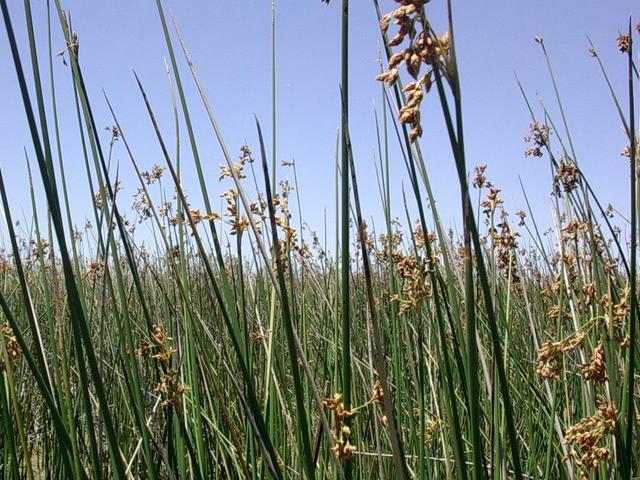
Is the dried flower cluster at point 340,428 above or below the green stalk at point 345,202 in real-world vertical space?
below

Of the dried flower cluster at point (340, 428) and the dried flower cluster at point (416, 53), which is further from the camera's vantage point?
the dried flower cluster at point (340, 428)

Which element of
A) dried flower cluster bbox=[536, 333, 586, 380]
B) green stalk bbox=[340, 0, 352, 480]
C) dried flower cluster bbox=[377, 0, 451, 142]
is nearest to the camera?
dried flower cluster bbox=[377, 0, 451, 142]

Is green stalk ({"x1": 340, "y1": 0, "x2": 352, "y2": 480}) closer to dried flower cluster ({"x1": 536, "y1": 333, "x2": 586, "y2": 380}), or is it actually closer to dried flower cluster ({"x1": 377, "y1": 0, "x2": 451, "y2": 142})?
dried flower cluster ({"x1": 377, "y1": 0, "x2": 451, "y2": 142})

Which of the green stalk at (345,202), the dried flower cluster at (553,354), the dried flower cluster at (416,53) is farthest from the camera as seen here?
the dried flower cluster at (553,354)

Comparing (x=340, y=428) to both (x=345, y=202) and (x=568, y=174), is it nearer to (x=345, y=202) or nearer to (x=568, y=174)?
(x=345, y=202)

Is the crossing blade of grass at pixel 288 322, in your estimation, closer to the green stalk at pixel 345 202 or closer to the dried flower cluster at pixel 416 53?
the green stalk at pixel 345 202

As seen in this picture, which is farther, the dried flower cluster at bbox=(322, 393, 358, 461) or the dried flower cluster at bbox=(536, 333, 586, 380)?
the dried flower cluster at bbox=(536, 333, 586, 380)

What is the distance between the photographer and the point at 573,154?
159 cm

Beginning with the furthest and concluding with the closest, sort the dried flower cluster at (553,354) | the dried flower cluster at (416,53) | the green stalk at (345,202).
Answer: the dried flower cluster at (553,354)
the green stalk at (345,202)
the dried flower cluster at (416,53)

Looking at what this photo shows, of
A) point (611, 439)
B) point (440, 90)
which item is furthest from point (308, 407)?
point (440, 90)

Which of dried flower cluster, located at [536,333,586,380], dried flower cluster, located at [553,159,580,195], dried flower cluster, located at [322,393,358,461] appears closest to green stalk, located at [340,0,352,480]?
dried flower cluster, located at [322,393,358,461]

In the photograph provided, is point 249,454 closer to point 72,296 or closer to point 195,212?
point 195,212

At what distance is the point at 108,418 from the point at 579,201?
1345 millimetres

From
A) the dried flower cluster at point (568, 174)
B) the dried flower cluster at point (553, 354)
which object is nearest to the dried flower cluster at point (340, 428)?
the dried flower cluster at point (553, 354)
